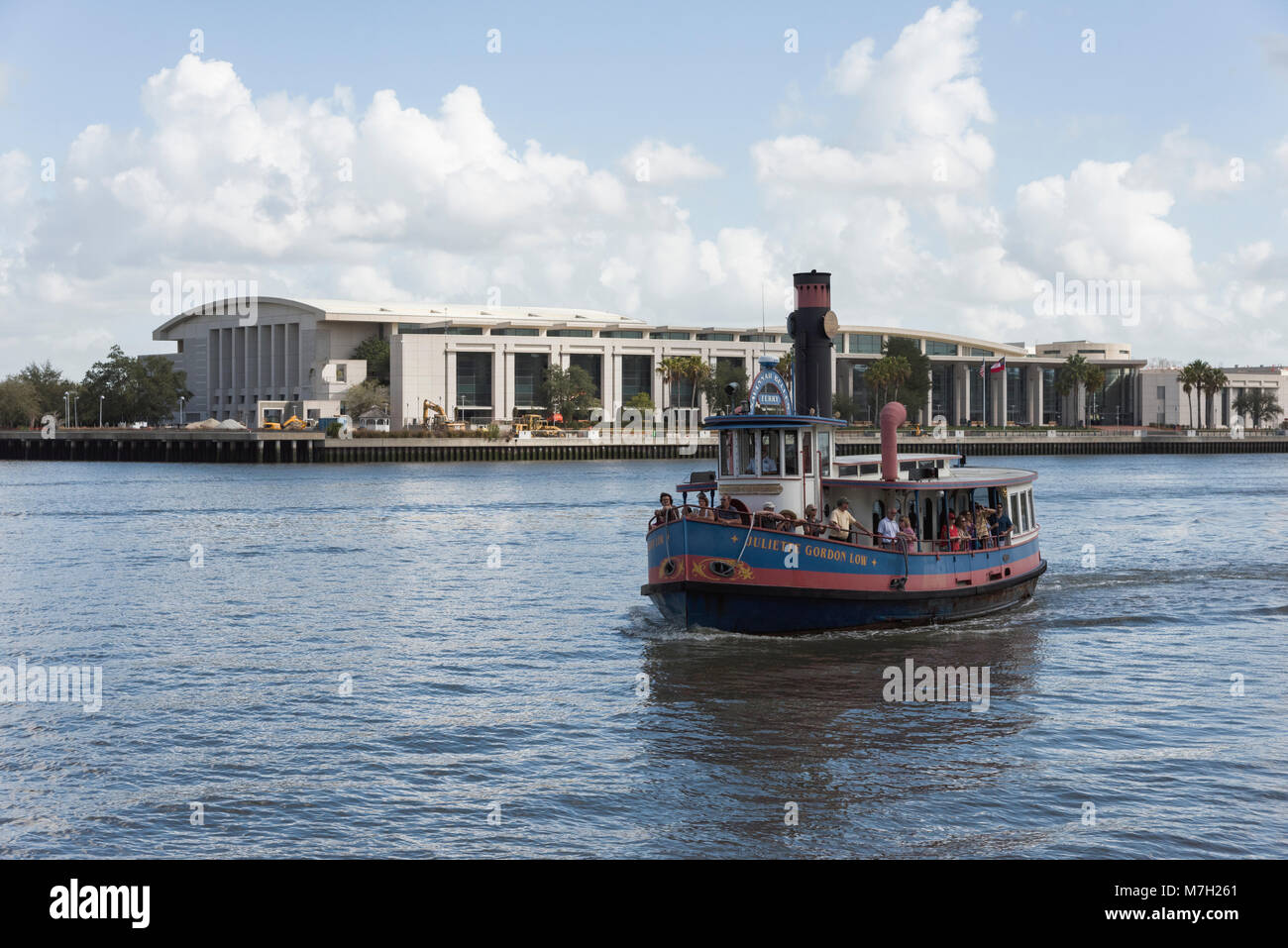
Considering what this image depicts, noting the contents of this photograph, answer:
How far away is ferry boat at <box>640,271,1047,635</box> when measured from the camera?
2752 centimetres

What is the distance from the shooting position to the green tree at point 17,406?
7279 inches

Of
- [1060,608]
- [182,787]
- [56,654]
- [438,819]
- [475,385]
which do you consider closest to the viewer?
[438,819]

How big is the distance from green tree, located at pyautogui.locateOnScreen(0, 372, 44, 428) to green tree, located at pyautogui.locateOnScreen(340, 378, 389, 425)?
50818 mm

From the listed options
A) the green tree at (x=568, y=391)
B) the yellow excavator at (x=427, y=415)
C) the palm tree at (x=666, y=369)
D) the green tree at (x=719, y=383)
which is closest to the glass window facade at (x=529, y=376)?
the green tree at (x=568, y=391)

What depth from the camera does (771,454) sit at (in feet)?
98.0

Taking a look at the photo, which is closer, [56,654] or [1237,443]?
[56,654]

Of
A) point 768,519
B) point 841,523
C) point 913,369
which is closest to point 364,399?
point 913,369

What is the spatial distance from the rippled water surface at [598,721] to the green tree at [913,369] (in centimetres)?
14359

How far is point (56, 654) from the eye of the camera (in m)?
29.5

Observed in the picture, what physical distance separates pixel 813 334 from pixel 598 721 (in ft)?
51.9

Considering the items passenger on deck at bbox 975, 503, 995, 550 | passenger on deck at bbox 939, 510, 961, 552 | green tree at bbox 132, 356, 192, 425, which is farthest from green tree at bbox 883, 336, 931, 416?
passenger on deck at bbox 939, 510, 961, 552
